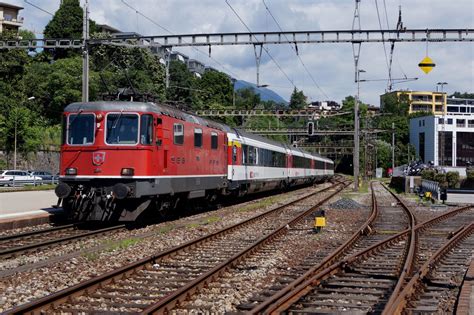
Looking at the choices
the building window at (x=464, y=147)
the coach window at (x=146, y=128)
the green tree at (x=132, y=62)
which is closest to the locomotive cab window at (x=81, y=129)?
the coach window at (x=146, y=128)

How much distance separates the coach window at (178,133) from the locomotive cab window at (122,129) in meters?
1.90

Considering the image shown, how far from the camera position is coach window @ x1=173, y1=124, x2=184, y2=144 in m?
18.4

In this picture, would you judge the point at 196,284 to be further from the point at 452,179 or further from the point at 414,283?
the point at 452,179

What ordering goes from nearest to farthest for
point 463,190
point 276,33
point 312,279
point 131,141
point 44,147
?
point 312,279
point 131,141
point 276,33
point 463,190
point 44,147

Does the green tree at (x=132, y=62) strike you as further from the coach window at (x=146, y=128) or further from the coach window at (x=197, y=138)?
the coach window at (x=146, y=128)

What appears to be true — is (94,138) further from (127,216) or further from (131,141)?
(127,216)

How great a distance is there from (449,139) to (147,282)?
353ft

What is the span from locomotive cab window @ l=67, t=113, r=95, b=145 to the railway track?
234 cm

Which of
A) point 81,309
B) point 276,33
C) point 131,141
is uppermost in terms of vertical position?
point 276,33

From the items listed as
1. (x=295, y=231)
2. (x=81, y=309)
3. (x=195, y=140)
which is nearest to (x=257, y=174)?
(x=195, y=140)

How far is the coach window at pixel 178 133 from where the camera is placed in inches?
724

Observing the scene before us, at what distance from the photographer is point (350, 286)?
930cm

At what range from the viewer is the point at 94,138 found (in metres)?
16.8

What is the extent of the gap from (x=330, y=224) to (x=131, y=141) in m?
6.75
